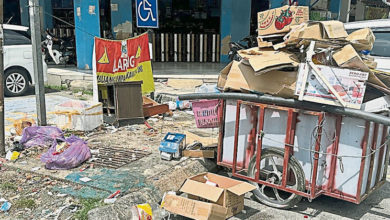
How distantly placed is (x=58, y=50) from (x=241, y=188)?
11309 mm

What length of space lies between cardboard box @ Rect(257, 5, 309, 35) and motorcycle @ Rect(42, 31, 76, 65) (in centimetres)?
1017

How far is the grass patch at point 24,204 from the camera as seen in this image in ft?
13.0

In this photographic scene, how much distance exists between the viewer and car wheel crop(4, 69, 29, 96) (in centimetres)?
945

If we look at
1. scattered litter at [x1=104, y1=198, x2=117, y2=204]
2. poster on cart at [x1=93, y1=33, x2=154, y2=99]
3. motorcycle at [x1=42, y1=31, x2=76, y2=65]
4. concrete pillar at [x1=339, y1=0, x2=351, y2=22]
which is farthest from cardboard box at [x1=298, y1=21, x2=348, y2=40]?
concrete pillar at [x1=339, y1=0, x2=351, y2=22]

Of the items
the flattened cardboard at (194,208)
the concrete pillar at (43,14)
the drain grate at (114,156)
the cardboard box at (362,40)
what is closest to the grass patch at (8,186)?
the drain grate at (114,156)

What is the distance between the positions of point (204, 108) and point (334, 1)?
40.0 ft

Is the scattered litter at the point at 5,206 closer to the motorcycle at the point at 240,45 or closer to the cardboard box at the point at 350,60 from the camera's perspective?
the cardboard box at the point at 350,60

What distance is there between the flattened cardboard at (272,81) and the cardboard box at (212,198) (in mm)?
1101

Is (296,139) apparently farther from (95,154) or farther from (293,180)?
(95,154)

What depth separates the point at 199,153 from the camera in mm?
5344

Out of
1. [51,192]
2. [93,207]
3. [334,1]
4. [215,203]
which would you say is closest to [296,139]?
[215,203]

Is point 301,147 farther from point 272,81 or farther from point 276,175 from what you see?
point 272,81

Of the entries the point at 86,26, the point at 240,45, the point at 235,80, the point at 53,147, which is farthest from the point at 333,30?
the point at 86,26

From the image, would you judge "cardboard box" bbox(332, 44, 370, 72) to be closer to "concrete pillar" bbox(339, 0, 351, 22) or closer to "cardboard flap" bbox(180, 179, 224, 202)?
"cardboard flap" bbox(180, 179, 224, 202)
